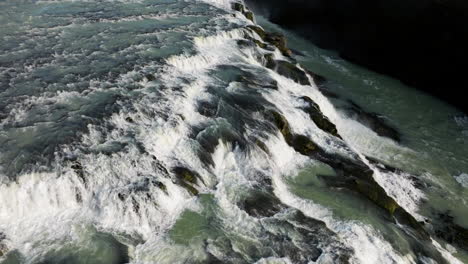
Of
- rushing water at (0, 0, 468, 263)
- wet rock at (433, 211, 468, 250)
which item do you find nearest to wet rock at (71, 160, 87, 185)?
rushing water at (0, 0, 468, 263)

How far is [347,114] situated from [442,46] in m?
8.17

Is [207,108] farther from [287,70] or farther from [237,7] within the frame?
[237,7]

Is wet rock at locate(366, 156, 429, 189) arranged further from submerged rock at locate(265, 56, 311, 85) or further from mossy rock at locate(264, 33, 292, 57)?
mossy rock at locate(264, 33, 292, 57)

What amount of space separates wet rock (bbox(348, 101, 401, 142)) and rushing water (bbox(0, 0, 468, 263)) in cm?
12

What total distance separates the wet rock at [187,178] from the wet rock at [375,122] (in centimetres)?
950

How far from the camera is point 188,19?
21.8m

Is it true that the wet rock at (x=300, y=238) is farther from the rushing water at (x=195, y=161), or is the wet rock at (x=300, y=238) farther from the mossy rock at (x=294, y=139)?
the mossy rock at (x=294, y=139)

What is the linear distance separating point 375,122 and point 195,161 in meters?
9.63

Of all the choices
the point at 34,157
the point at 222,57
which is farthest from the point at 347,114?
the point at 34,157

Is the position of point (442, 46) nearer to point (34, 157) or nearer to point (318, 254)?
point (318, 254)

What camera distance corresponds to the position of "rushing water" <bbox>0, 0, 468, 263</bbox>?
9133 mm

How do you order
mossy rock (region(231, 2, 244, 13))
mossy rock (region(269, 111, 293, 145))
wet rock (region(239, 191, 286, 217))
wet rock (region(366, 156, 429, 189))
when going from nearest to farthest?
wet rock (region(239, 191, 286, 217))
mossy rock (region(269, 111, 293, 145))
wet rock (region(366, 156, 429, 189))
mossy rock (region(231, 2, 244, 13))

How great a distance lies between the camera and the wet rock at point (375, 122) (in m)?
16.9

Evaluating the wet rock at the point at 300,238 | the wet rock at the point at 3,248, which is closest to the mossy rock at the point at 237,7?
the wet rock at the point at 300,238
